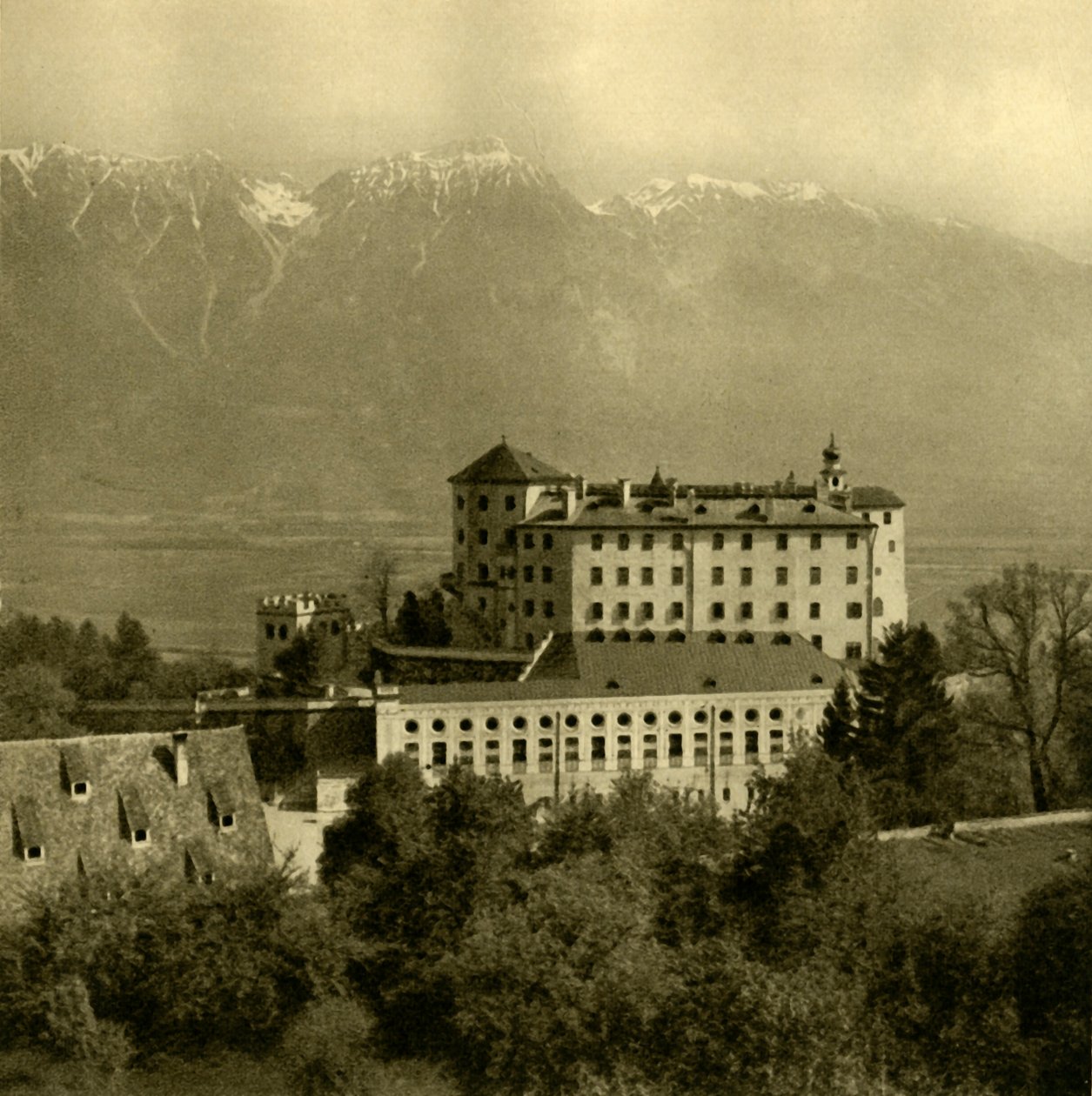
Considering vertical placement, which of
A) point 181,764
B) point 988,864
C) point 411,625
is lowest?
point 988,864

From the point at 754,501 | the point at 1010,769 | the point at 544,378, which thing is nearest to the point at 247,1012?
the point at 1010,769

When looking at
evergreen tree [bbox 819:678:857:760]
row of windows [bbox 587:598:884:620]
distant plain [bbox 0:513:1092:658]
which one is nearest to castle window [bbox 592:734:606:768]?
evergreen tree [bbox 819:678:857:760]

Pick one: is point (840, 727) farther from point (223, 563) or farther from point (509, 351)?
point (509, 351)

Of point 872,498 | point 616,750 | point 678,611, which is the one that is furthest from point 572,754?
point 872,498

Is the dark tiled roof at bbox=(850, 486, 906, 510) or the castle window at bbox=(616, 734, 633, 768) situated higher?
the dark tiled roof at bbox=(850, 486, 906, 510)

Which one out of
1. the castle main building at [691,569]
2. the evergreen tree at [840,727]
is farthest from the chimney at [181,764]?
the castle main building at [691,569]

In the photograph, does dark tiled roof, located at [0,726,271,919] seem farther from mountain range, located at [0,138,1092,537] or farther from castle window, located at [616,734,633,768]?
mountain range, located at [0,138,1092,537]

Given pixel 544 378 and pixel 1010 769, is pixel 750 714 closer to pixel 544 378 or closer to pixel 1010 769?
pixel 1010 769

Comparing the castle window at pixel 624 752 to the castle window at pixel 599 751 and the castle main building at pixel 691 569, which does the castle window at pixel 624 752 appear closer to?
the castle window at pixel 599 751
